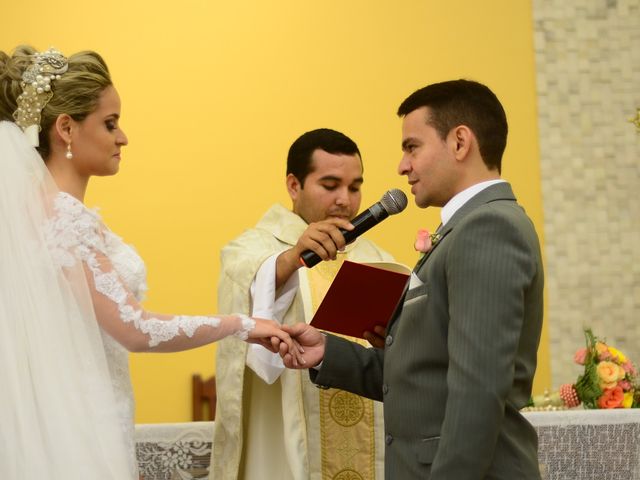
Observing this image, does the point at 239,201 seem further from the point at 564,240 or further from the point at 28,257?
the point at 28,257

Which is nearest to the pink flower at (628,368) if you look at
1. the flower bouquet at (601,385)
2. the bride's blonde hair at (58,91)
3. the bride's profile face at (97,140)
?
the flower bouquet at (601,385)

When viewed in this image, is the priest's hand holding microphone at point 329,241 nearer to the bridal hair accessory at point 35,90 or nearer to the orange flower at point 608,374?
the bridal hair accessory at point 35,90

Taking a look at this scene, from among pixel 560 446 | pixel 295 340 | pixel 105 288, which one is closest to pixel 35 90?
pixel 105 288

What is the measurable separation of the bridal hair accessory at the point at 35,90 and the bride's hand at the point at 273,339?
2.76 feet

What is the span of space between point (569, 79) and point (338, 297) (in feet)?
10.2

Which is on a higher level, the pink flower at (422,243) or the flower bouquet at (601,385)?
the pink flower at (422,243)

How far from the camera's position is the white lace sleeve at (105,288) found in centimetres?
282

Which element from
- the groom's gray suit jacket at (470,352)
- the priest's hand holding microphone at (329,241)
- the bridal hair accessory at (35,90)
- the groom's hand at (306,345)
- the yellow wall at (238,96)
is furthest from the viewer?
the yellow wall at (238,96)

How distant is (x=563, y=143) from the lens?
5688mm

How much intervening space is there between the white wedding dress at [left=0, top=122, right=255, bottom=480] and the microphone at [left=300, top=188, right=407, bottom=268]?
0.40 m

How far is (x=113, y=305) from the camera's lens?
2.85 metres

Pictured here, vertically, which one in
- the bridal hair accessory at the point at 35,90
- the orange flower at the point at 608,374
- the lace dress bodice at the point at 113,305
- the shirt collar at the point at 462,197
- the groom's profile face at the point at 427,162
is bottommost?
the orange flower at the point at 608,374

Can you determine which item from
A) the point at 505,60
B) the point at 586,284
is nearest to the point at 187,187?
the point at 505,60

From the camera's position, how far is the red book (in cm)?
302
